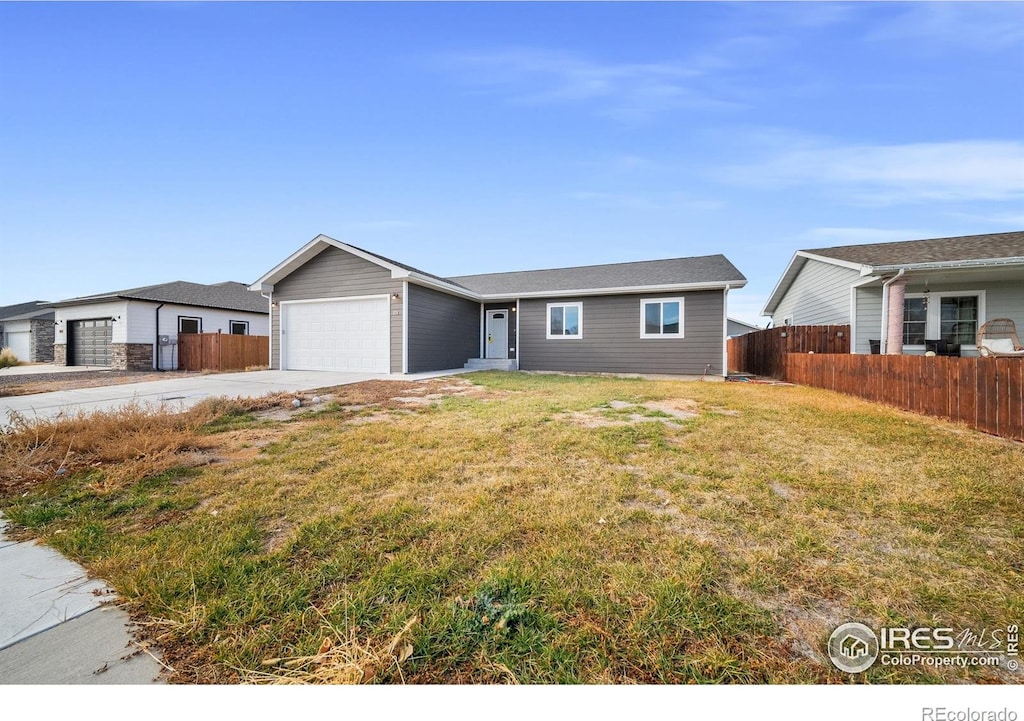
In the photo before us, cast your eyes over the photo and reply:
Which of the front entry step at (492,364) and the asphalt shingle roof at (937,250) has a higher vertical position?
the asphalt shingle roof at (937,250)

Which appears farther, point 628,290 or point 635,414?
point 628,290

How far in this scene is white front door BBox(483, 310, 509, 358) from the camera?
50.4 ft

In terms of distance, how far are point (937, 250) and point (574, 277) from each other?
10.1 metres

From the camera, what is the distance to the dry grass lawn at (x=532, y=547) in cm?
140

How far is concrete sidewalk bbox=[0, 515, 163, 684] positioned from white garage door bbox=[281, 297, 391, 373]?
10053 mm

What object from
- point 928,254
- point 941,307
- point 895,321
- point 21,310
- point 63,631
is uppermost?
→ point 21,310

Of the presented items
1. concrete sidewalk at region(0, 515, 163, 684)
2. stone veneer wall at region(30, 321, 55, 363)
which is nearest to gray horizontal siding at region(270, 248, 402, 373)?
concrete sidewalk at region(0, 515, 163, 684)

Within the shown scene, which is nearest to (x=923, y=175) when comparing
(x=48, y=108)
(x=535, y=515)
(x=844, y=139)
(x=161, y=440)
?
(x=844, y=139)

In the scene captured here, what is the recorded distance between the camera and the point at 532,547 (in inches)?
82.6

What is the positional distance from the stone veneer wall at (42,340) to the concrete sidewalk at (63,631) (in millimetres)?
32025

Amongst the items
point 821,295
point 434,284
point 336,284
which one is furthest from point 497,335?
point 821,295

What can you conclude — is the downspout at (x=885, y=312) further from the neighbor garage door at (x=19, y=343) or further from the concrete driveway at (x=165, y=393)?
the neighbor garage door at (x=19, y=343)

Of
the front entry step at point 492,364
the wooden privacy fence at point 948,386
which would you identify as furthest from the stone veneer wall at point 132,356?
the wooden privacy fence at point 948,386

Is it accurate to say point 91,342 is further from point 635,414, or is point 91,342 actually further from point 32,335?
point 635,414
